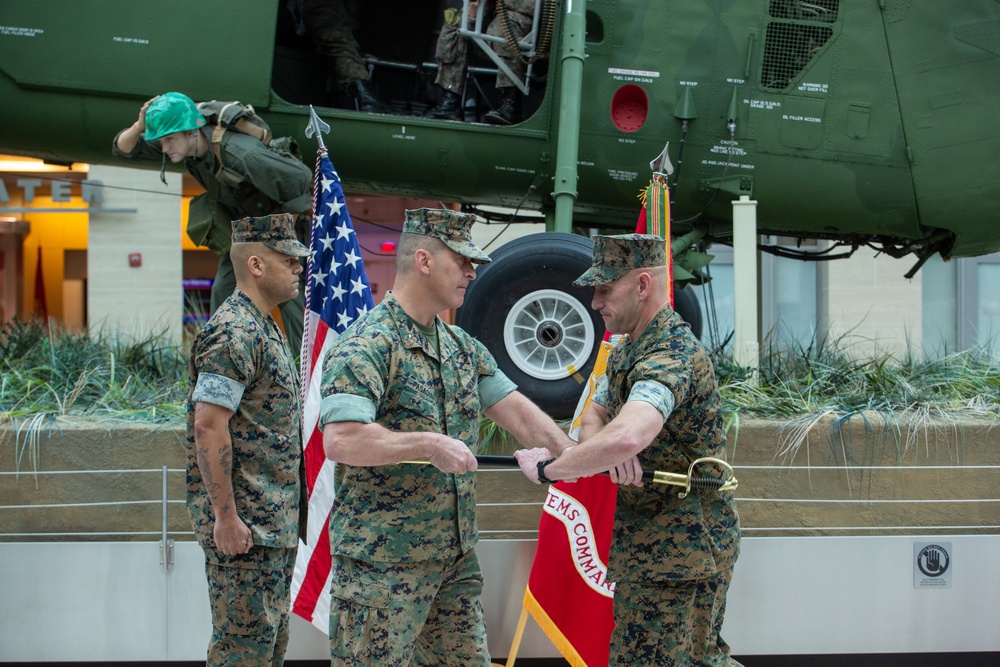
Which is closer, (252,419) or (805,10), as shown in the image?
(252,419)

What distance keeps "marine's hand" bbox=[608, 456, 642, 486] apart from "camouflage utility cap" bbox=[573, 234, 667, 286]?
643mm

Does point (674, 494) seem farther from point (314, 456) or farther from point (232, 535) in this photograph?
point (314, 456)

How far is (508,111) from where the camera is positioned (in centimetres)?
670

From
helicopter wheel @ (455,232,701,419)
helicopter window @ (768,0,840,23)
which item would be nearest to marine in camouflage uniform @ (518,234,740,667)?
helicopter wheel @ (455,232,701,419)

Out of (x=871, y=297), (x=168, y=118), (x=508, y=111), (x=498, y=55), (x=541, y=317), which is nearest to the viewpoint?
(x=168, y=118)

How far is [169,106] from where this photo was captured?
5.38m

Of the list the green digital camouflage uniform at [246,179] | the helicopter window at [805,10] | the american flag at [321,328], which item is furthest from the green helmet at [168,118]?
the helicopter window at [805,10]

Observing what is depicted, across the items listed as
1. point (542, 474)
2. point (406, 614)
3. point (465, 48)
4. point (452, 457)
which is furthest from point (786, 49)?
point (406, 614)

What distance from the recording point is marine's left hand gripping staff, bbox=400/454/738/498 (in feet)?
10.8

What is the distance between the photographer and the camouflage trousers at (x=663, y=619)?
3404 millimetres

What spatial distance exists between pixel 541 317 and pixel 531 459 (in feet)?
7.98

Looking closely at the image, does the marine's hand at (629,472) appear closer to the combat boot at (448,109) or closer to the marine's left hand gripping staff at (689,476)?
the marine's left hand gripping staff at (689,476)

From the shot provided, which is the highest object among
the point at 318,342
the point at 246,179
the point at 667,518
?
the point at 246,179

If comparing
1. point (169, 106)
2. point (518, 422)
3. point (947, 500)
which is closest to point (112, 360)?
point (169, 106)
